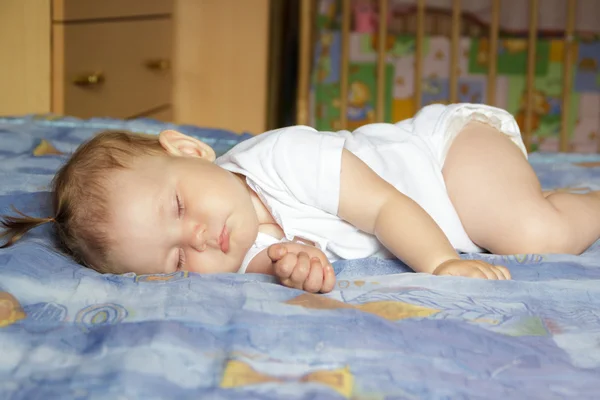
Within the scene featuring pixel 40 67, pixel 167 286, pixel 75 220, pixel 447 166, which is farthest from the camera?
pixel 40 67

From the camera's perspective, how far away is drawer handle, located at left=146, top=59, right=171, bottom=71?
251 cm

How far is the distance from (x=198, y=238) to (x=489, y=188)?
0.49 meters

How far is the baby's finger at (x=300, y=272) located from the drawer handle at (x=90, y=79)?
4.04 feet

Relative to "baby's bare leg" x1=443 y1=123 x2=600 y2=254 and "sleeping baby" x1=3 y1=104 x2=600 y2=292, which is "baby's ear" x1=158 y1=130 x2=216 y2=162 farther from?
"baby's bare leg" x1=443 y1=123 x2=600 y2=254

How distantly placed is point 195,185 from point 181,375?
0.42 metres

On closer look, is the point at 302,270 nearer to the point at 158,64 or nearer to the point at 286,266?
the point at 286,266

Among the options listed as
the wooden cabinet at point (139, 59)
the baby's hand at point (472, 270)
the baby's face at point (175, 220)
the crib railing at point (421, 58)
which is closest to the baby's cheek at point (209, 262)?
the baby's face at point (175, 220)

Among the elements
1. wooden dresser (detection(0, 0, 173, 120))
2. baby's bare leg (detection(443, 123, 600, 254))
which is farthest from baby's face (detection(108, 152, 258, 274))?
wooden dresser (detection(0, 0, 173, 120))

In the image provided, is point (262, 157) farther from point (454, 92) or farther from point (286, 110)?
point (286, 110)

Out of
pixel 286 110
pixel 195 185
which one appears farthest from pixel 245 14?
pixel 195 185

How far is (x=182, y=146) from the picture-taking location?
45.5 inches

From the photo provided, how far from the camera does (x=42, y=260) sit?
96cm

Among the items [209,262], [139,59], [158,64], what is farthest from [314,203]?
[158,64]

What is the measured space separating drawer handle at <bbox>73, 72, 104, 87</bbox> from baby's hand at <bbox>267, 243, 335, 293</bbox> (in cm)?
120
